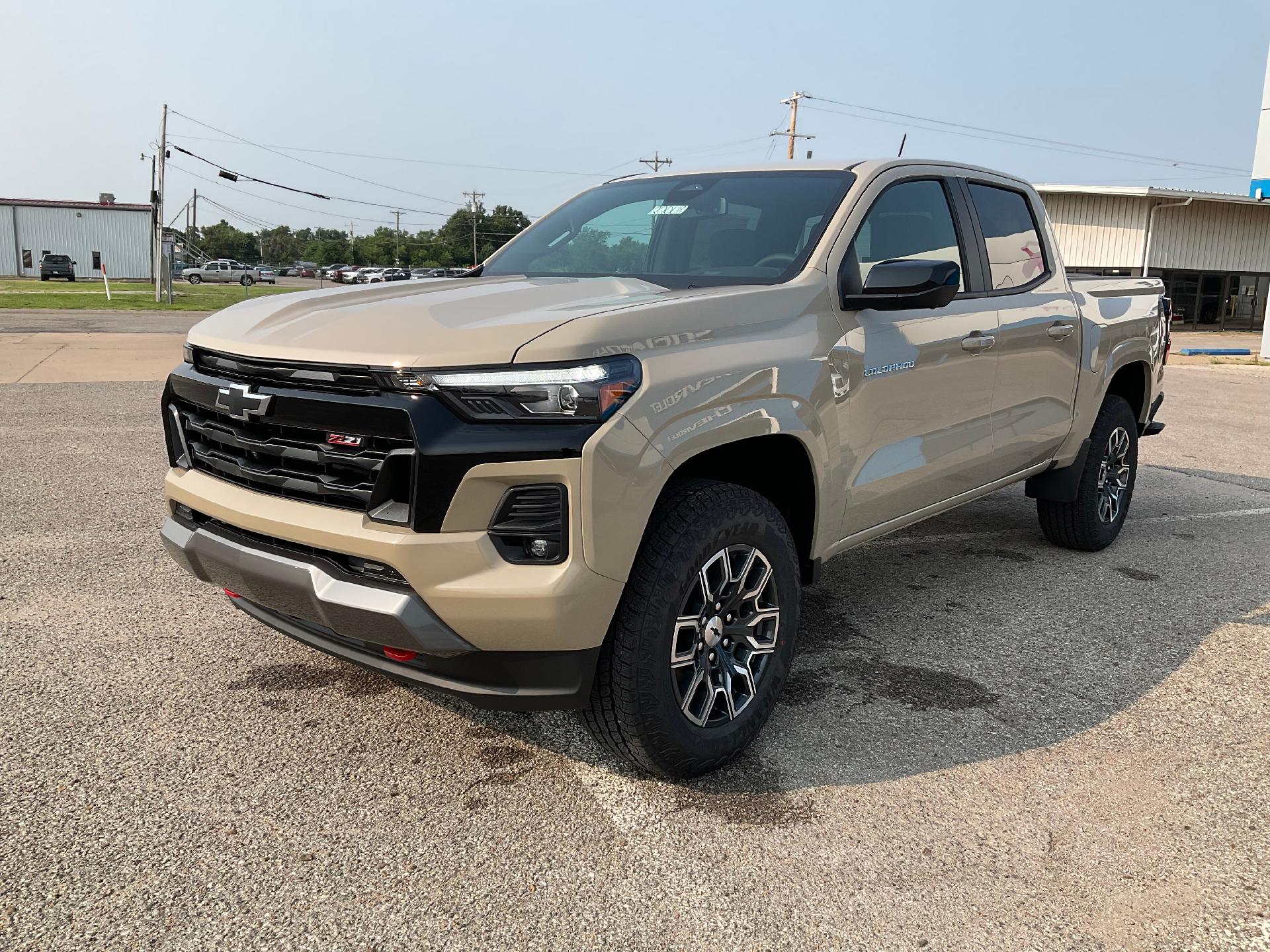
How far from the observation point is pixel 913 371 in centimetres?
364

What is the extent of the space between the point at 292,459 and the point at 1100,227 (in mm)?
31246

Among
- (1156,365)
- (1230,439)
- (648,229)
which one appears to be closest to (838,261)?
(648,229)

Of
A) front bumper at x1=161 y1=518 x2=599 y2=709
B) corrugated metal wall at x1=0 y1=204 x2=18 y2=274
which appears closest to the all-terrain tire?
front bumper at x1=161 y1=518 x2=599 y2=709

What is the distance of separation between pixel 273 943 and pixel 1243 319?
38.7 metres

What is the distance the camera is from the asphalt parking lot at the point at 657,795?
236 cm

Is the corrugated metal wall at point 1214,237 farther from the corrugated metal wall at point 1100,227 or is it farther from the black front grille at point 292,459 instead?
the black front grille at point 292,459

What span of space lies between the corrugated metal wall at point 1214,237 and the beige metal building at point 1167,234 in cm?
2

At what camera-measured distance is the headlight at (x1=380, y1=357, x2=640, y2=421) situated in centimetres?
245

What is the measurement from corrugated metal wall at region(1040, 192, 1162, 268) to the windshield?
2818cm

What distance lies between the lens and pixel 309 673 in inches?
144

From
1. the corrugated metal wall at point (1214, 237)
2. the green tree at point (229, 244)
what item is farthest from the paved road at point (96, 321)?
the green tree at point (229, 244)

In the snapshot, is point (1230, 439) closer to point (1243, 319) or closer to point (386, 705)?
point (386, 705)

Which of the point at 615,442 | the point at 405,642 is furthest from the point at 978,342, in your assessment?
the point at 405,642

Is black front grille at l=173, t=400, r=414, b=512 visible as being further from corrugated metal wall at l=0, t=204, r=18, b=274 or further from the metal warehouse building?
corrugated metal wall at l=0, t=204, r=18, b=274
